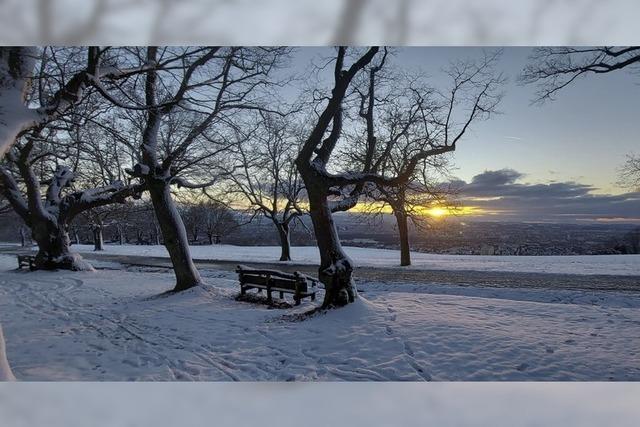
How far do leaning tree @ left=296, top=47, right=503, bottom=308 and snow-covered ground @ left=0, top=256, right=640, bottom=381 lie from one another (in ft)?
1.76

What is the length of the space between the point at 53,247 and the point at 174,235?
1257mm

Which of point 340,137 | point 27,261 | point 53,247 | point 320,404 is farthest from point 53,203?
point 320,404

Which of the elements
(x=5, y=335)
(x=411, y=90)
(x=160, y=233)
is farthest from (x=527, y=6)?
(x=5, y=335)

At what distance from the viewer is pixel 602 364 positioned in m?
2.53

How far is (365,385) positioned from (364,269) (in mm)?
1279

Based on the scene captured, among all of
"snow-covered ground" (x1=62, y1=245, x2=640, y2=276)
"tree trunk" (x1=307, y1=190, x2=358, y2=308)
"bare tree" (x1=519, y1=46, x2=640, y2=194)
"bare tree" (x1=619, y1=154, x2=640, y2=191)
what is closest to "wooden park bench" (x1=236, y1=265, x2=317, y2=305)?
"snow-covered ground" (x1=62, y1=245, x2=640, y2=276)

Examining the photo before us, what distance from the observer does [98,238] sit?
4.26 meters

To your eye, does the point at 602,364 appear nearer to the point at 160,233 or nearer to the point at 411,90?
the point at 411,90

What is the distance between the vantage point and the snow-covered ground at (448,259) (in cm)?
343

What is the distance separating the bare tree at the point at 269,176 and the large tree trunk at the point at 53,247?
1850 millimetres

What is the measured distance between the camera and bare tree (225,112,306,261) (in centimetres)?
371

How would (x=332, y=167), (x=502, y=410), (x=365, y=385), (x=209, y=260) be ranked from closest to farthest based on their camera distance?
1. (x=502, y=410)
2. (x=365, y=385)
3. (x=332, y=167)
4. (x=209, y=260)

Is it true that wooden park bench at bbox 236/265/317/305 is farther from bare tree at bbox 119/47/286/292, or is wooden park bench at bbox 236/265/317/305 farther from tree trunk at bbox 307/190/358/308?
bare tree at bbox 119/47/286/292

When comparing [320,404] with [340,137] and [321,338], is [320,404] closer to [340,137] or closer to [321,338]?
[321,338]
